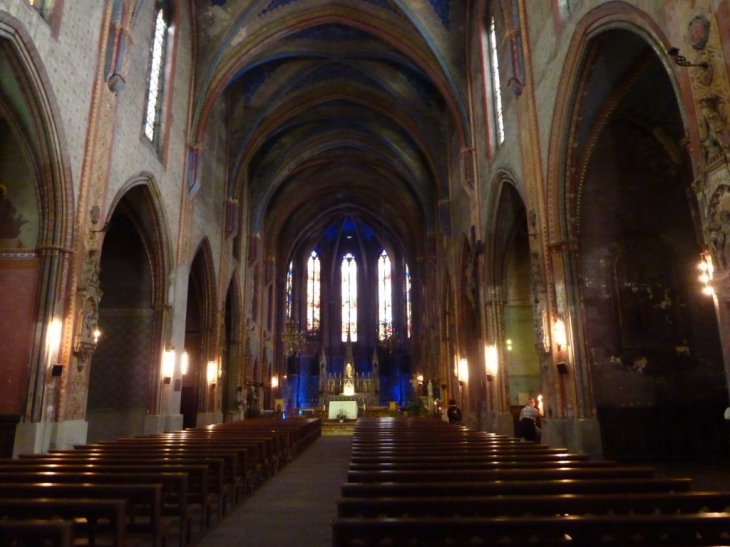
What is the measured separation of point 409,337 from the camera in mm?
44688

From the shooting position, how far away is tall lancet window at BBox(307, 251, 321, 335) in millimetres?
47656

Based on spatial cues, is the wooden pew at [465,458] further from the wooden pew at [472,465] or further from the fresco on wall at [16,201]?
the fresco on wall at [16,201]

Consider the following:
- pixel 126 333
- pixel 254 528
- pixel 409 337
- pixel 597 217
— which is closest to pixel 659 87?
pixel 597 217

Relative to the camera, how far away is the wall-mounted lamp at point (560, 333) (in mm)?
11961

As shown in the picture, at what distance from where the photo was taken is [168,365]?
1725cm

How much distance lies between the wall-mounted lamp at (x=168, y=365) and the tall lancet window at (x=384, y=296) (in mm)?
29955

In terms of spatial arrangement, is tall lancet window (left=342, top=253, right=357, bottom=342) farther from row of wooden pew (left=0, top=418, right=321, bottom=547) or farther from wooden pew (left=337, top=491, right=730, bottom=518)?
wooden pew (left=337, top=491, right=730, bottom=518)

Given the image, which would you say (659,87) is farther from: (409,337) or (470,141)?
(409,337)

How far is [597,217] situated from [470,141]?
26.8 ft

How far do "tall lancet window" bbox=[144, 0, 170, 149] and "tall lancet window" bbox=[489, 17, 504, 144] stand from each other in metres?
10.5

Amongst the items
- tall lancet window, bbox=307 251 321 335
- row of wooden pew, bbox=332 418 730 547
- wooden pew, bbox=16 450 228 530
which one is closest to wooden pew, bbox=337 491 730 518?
row of wooden pew, bbox=332 418 730 547

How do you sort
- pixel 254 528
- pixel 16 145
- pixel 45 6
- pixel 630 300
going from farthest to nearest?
pixel 630 300
pixel 16 145
pixel 45 6
pixel 254 528

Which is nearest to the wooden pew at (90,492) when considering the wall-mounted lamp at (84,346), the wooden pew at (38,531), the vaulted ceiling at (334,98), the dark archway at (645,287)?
the wooden pew at (38,531)

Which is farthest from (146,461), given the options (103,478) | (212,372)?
(212,372)
